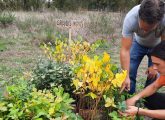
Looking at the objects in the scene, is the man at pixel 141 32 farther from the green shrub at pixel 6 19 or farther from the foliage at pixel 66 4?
the foliage at pixel 66 4

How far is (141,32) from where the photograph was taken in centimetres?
318

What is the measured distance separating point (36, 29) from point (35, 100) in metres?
7.35

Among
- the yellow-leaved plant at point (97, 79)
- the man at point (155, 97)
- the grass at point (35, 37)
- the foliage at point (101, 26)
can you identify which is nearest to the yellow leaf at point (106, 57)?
the yellow-leaved plant at point (97, 79)

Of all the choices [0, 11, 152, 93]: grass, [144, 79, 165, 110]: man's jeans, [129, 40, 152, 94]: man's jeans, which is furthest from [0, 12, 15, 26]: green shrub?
[144, 79, 165, 110]: man's jeans

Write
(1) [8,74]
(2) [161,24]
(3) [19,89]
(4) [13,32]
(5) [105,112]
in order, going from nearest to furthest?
(3) [19,89], (5) [105,112], (2) [161,24], (1) [8,74], (4) [13,32]

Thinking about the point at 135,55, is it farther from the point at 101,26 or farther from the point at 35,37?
the point at 101,26

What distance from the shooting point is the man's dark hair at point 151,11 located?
2.53 meters

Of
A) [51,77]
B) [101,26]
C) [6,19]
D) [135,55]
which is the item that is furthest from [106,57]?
[6,19]

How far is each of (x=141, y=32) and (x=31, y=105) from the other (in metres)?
1.51

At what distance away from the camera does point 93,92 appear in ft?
7.88

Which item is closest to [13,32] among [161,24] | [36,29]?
[36,29]

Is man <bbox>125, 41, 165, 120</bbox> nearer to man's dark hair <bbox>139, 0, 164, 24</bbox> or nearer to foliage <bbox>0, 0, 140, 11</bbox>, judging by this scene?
man's dark hair <bbox>139, 0, 164, 24</bbox>

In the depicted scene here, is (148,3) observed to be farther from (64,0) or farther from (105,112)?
(64,0)

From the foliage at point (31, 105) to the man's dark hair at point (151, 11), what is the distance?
850 mm
